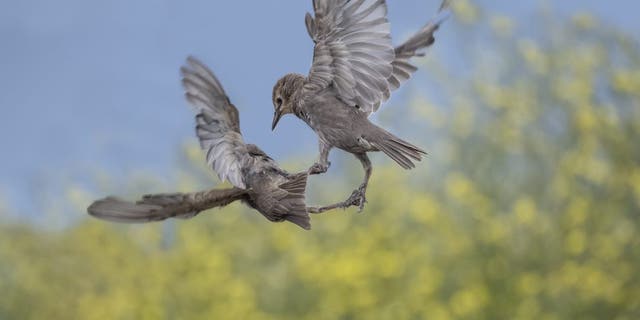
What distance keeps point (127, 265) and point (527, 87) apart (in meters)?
3.25

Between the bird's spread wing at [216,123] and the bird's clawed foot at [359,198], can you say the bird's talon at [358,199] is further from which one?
the bird's spread wing at [216,123]

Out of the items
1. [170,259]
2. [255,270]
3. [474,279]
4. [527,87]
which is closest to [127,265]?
[170,259]

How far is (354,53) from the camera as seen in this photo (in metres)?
0.95

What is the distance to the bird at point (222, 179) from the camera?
781 millimetres

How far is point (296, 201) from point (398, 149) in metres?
0.27

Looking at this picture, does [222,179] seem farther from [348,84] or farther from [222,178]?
[348,84]

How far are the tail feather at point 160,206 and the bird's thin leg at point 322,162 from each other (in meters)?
0.12

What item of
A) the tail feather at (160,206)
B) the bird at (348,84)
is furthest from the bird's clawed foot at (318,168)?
the tail feather at (160,206)

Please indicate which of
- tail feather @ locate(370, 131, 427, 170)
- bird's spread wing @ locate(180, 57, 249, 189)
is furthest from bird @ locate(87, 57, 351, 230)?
tail feather @ locate(370, 131, 427, 170)

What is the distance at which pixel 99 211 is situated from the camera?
746mm

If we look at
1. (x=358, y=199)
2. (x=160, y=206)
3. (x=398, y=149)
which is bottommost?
(x=160, y=206)

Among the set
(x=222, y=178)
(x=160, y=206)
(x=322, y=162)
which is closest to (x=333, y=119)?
(x=322, y=162)

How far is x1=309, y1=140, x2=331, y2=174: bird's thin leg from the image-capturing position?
964mm

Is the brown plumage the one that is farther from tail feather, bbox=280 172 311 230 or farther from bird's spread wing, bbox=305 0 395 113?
bird's spread wing, bbox=305 0 395 113
